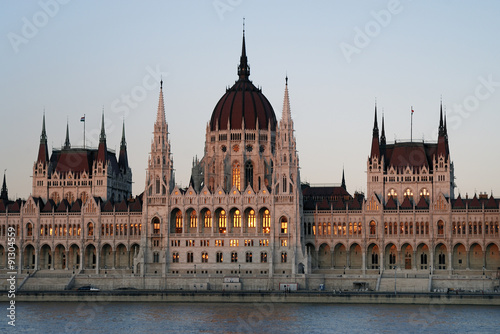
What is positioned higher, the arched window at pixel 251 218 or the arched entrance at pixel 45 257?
the arched window at pixel 251 218

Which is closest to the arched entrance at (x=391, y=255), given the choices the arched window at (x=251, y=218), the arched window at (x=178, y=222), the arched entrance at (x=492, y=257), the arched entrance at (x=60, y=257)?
the arched entrance at (x=492, y=257)

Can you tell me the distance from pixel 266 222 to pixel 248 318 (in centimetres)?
4306

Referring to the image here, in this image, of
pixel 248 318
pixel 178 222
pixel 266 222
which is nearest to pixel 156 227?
pixel 178 222

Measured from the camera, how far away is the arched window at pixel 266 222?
7407 inches

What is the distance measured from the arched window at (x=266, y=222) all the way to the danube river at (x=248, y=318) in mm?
25099

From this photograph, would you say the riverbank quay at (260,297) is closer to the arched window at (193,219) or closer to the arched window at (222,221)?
the arched window at (222,221)

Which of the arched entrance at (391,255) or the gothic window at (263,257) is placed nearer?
the gothic window at (263,257)

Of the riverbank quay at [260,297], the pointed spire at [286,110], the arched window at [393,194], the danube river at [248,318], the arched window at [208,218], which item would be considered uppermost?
the pointed spire at [286,110]

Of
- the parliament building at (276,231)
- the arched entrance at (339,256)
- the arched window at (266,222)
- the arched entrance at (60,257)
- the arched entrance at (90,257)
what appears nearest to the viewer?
the parliament building at (276,231)

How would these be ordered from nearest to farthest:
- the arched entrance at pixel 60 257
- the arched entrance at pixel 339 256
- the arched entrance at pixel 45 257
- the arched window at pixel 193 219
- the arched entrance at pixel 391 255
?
the arched entrance at pixel 391 255
the arched window at pixel 193 219
the arched entrance at pixel 339 256
the arched entrance at pixel 45 257
the arched entrance at pixel 60 257

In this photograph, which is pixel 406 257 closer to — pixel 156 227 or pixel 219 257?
pixel 219 257

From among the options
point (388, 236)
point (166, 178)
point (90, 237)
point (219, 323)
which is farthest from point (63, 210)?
point (219, 323)

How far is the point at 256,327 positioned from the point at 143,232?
54703mm

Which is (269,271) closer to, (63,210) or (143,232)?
(143,232)
